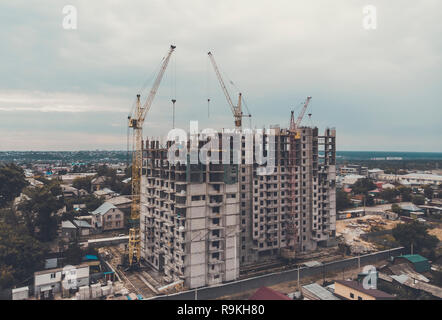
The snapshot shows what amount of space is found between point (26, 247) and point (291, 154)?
37.7m

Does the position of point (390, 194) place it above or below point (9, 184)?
below

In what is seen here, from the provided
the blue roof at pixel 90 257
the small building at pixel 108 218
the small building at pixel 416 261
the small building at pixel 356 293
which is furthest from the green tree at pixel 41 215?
the small building at pixel 416 261

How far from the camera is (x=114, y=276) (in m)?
35.7

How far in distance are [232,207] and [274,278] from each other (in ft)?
31.1

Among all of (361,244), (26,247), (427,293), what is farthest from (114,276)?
(361,244)

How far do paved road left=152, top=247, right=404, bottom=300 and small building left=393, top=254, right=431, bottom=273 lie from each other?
8.24ft

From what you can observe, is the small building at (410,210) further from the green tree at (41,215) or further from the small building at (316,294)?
the green tree at (41,215)

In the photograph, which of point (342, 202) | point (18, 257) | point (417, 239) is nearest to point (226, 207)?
point (18, 257)

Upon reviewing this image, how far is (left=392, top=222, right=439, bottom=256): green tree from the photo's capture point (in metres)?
42.5

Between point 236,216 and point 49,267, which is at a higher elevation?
point 236,216

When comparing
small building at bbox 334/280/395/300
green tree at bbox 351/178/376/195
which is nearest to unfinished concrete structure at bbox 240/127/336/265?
small building at bbox 334/280/395/300

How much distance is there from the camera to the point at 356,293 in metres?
26.5

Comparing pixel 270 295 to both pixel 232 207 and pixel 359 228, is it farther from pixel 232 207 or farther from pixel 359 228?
pixel 359 228

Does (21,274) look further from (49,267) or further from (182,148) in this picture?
(182,148)
